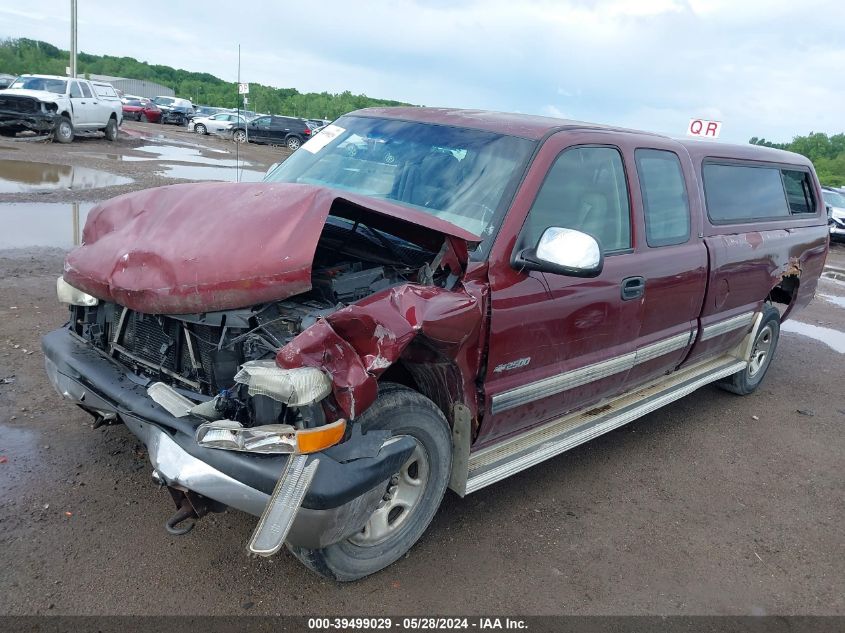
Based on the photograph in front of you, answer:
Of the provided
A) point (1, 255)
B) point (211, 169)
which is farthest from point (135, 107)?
point (1, 255)

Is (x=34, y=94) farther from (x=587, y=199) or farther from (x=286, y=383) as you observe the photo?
(x=286, y=383)

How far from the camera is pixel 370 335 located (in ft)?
8.42

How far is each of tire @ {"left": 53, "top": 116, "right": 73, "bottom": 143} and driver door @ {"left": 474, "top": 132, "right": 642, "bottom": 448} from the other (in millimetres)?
21300

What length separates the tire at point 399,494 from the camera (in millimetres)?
2754

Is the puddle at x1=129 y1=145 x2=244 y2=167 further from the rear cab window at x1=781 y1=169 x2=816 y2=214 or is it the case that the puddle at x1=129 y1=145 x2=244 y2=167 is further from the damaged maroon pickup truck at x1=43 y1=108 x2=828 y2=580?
the damaged maroon pickup truck at x1=43 y1=108 x2=828 y2=580

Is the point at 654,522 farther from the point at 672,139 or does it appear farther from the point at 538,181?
the point at 672,139

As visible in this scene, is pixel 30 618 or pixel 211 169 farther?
pixel 211 169

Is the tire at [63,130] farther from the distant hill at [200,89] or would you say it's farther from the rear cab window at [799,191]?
the distant hill at [200,89]

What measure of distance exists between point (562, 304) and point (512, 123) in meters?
1.06

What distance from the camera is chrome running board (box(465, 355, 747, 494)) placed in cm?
336

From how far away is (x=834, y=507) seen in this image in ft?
13.5

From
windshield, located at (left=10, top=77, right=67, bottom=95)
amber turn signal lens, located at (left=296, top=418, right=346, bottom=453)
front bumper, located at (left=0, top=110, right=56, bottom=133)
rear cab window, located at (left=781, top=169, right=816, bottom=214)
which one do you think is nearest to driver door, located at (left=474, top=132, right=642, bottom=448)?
amber turn signal lens, located at (left=296, top=418, right=346, bottom=453)

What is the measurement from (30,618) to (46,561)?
0.35m

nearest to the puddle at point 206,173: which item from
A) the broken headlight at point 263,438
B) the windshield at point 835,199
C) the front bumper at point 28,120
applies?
the front bumper at point 28,120
